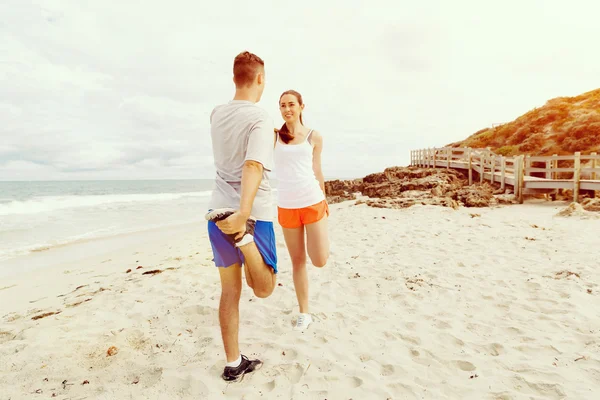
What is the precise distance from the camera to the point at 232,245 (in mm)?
1977

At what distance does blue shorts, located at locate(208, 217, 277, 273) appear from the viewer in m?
1.97

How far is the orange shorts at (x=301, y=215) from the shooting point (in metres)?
2.86

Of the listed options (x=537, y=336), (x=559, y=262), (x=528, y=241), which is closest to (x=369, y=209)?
(x=528, y=241)

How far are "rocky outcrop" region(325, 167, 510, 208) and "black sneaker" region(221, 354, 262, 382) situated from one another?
9.79m

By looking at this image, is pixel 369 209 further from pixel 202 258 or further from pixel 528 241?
pixel 202 258

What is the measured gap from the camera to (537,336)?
2893 millimetres

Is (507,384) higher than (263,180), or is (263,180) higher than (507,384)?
(263,180)

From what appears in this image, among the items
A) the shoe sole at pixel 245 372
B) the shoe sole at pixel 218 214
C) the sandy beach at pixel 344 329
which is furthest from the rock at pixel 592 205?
the shoe sole at pixel 218 214

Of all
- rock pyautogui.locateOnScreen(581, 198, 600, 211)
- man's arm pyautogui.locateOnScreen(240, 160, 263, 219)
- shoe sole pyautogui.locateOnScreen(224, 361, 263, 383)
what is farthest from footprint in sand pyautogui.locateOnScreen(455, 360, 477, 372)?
rock pyautogui.locateOnScreen(581, 198, 600, 211)

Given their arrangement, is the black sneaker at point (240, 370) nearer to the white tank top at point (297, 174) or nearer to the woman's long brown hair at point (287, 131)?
the white tank top at point (297, 174)

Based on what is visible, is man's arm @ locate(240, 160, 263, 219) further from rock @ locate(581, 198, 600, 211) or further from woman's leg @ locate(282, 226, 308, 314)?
rock @ locate(581, 198, 600, 211)

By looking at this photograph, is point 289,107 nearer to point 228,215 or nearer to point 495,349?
point 228,215

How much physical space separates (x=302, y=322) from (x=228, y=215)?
1.78m

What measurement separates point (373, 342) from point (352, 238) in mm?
4477
